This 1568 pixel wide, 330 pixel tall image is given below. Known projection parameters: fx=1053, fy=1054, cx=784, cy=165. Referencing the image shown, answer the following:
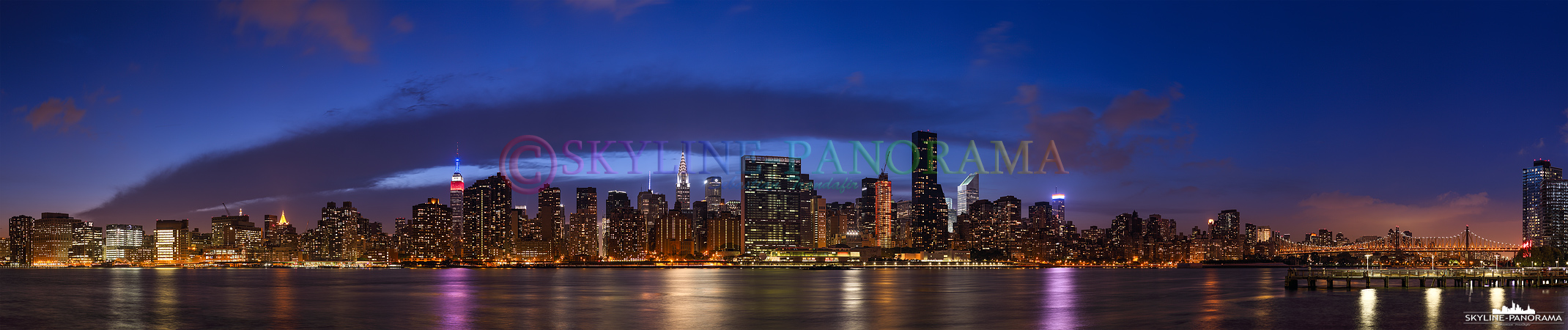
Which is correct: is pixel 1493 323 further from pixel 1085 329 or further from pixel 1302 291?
pixel 1302 291

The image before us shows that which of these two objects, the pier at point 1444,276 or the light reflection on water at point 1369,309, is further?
the pier at point 1444,276

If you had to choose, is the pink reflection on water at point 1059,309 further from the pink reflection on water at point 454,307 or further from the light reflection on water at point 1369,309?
the pink reflection on water at point 454,307

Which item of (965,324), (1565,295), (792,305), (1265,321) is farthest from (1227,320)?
(1565,295)

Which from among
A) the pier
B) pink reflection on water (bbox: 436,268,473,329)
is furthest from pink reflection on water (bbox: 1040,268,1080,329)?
pink reflection on water (bbox: 436,268,473,329)

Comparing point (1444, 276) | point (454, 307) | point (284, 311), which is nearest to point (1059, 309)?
point (454, 307)

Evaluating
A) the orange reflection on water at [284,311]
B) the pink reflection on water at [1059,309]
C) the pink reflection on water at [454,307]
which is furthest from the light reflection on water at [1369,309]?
the orange reflection on water at [284,311]

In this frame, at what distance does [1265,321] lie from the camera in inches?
2172

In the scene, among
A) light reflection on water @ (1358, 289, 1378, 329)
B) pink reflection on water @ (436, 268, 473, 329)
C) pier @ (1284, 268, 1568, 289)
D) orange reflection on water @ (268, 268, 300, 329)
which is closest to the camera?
light reflection on water @ (1358, 289, 1378, 329)

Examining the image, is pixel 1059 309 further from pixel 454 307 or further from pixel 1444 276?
pixel 1444 276

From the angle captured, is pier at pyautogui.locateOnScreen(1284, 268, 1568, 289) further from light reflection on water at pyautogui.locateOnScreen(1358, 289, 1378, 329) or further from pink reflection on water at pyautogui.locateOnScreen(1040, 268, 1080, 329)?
pink reflection on water at pyautogui.locateOnScreen(1040, 268, 1080, 329)

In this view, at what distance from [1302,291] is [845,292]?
39.0 m

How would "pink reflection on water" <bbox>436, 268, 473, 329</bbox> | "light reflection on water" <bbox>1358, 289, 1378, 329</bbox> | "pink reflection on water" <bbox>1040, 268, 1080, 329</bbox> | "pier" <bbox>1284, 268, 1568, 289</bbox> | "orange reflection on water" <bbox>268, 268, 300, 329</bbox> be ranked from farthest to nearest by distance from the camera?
"pier" <bbox>1284, 268, 1568, 289</bbox> < "pink reflection on water" <bbox>436, 268, 473, 329</bbox> < "orange reflection on water" <bbox>268, 268, 300, 329</bbox> < "pink reflection on water" <bbox>1040, 268, 1080, 329</bbox> < "light reflection on water" <bbox>1358, 289, 1378, 329</bbox>

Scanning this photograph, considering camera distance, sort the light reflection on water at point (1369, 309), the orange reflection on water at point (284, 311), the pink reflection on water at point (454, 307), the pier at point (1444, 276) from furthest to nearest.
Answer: the pier at point (1444, 276)
the pink reflection on water at point (454, 307)
the orange reflection on water at point (284, 311)
the light reflection on water at point (1369, 309)

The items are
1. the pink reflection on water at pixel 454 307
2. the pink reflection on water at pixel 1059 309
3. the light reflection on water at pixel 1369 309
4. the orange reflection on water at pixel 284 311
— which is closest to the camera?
the light reflection on water at pixel 1369 309
